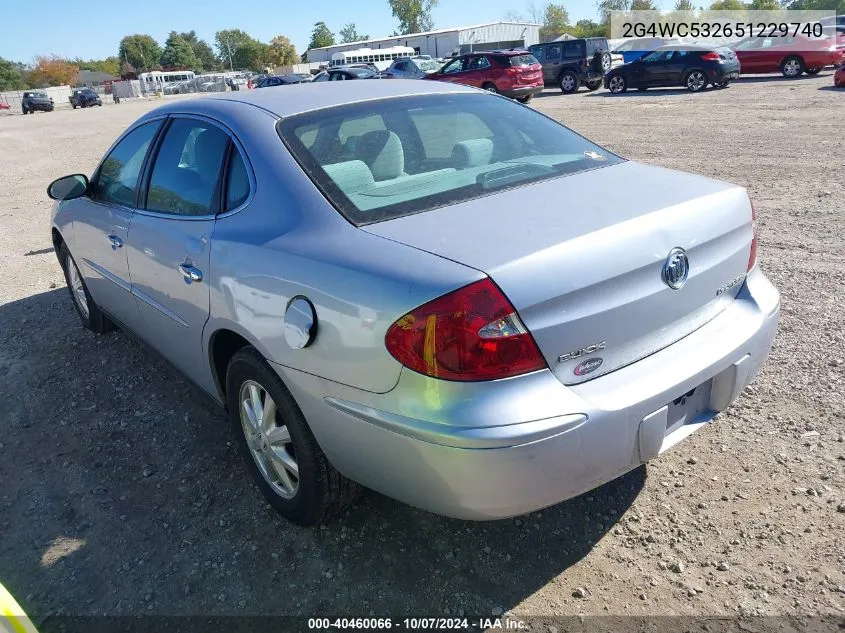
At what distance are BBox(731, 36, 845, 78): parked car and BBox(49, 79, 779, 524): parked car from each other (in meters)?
22.8

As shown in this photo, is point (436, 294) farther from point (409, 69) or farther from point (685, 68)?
point (409, 69)

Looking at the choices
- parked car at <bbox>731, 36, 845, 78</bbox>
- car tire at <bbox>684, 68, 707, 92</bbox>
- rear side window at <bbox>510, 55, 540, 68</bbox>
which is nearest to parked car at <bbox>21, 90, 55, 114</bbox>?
rear side window at <bbox>510, 55, 540, 68</bbox>

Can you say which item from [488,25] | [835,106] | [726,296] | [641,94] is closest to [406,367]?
[726,296]

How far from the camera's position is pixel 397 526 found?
2.78 m

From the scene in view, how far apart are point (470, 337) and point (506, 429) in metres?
0.28

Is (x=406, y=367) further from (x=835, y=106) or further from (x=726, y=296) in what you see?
(x=835, y=106)

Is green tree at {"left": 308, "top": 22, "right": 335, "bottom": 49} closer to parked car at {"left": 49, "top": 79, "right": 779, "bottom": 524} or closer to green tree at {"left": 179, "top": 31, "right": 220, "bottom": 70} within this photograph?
green tree at {"left": 179, "top": 31, "right": 220, "bottom": 70}

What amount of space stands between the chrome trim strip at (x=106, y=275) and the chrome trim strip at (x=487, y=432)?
2.33m

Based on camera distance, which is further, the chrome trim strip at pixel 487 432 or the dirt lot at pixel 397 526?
the dirt lot at pixel 397 526

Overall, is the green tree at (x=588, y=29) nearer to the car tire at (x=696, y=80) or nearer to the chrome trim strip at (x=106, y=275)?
the car tire at (x=696, y=80)

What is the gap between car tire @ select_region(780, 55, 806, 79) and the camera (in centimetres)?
2205

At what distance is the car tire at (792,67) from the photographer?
2205cm

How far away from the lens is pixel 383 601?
7.89ft

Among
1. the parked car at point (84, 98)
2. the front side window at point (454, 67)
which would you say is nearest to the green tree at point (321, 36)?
the parked car at point (84, 98)
